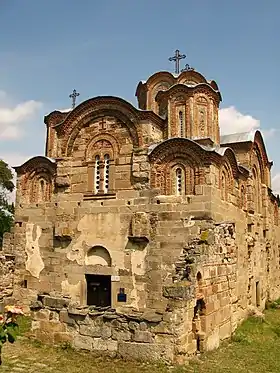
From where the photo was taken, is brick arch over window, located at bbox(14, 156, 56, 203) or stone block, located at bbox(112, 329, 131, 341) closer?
stone block, located at bbox(112, 329, 131, 341)

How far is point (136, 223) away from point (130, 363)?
4.56 meters

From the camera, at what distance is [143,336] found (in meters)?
8.74

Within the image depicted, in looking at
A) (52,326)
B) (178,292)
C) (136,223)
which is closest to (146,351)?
(178,292)

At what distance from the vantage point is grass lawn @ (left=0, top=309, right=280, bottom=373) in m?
8.36

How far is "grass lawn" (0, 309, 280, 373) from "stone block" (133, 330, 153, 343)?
47 cm

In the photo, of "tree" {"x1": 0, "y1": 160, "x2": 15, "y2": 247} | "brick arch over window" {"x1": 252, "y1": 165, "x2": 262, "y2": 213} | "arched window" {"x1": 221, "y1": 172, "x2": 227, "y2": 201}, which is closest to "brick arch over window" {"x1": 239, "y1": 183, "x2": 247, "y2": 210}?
"brick arch over window" {"x1": 252, "y1": 165, "x2": 262, "y2": 213}

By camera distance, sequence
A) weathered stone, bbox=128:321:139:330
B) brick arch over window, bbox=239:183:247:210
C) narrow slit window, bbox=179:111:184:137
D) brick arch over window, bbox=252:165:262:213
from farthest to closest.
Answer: brick arch over window, bbox=252:165:262:213 → brick arch over window, bbox=239:183:247:210 → narrow slit window, bbox=179:111:184:137 → weathered stone, bbox=128:321:139:330

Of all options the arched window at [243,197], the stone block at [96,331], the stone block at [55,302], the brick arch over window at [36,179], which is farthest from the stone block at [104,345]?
the arched window at [243,197]

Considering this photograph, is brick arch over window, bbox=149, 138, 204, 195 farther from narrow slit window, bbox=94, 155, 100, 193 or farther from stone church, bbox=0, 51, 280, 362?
narrow slit window, bbox=94, 155, 100, 193

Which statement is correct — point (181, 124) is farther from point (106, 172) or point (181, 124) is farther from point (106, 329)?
point (106, 329)

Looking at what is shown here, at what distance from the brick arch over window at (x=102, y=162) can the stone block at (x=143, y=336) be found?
5341mm

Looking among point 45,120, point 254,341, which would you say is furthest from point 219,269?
point 45,120

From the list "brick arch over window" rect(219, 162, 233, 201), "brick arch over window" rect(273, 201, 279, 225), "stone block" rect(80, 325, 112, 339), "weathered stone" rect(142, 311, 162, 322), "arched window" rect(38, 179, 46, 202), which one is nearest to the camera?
"weathered stone" rect(142, 311, 162, 322)

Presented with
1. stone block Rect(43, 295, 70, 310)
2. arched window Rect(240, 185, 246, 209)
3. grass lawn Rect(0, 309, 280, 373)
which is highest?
arched window Rect(240, 185, 246, 209)
